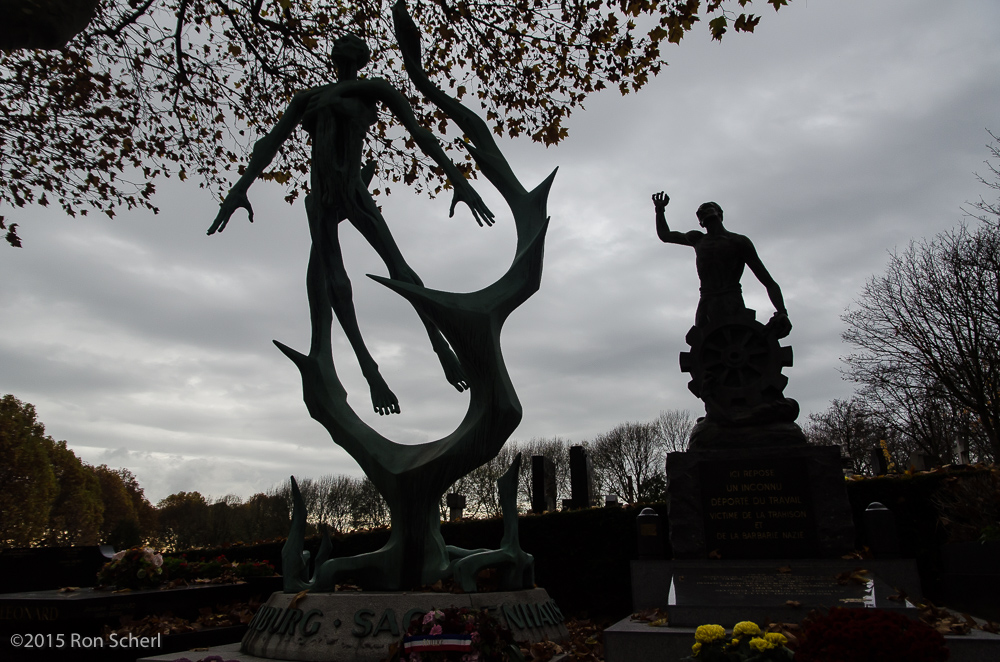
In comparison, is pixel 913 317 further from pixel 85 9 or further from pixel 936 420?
pixel 85 9

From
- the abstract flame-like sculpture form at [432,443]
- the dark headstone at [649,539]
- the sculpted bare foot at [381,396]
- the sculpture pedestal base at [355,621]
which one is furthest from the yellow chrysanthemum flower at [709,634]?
the dark headstone at [649,539]

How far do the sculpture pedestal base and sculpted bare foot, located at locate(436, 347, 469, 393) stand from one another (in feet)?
6.10

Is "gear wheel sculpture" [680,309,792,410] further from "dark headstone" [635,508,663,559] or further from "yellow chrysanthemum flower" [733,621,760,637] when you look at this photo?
"yellow chrysanthemum flower" [733,621,760,637]

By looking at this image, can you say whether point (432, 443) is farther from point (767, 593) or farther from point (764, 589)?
point (764, 589)

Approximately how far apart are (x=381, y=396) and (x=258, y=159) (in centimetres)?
245

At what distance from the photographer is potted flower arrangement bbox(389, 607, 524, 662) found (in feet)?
11.0

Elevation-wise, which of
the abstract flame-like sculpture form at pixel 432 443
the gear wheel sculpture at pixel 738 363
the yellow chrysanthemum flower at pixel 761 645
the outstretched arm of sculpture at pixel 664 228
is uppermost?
the outstretched arm of sculpture at pixel 664 228

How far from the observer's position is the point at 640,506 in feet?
38.3

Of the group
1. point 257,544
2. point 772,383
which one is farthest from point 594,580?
point 257,544

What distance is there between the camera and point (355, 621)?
4047 millimetres

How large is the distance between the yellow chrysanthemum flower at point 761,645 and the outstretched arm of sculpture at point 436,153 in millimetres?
3451

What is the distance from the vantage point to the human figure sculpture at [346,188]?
5.61m

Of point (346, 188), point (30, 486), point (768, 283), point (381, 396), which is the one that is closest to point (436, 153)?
point (346, 188)

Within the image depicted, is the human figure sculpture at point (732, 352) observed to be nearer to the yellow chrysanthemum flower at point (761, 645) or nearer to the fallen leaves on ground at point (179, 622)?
the yellow chrysanthemum flower at point (761, 645)
